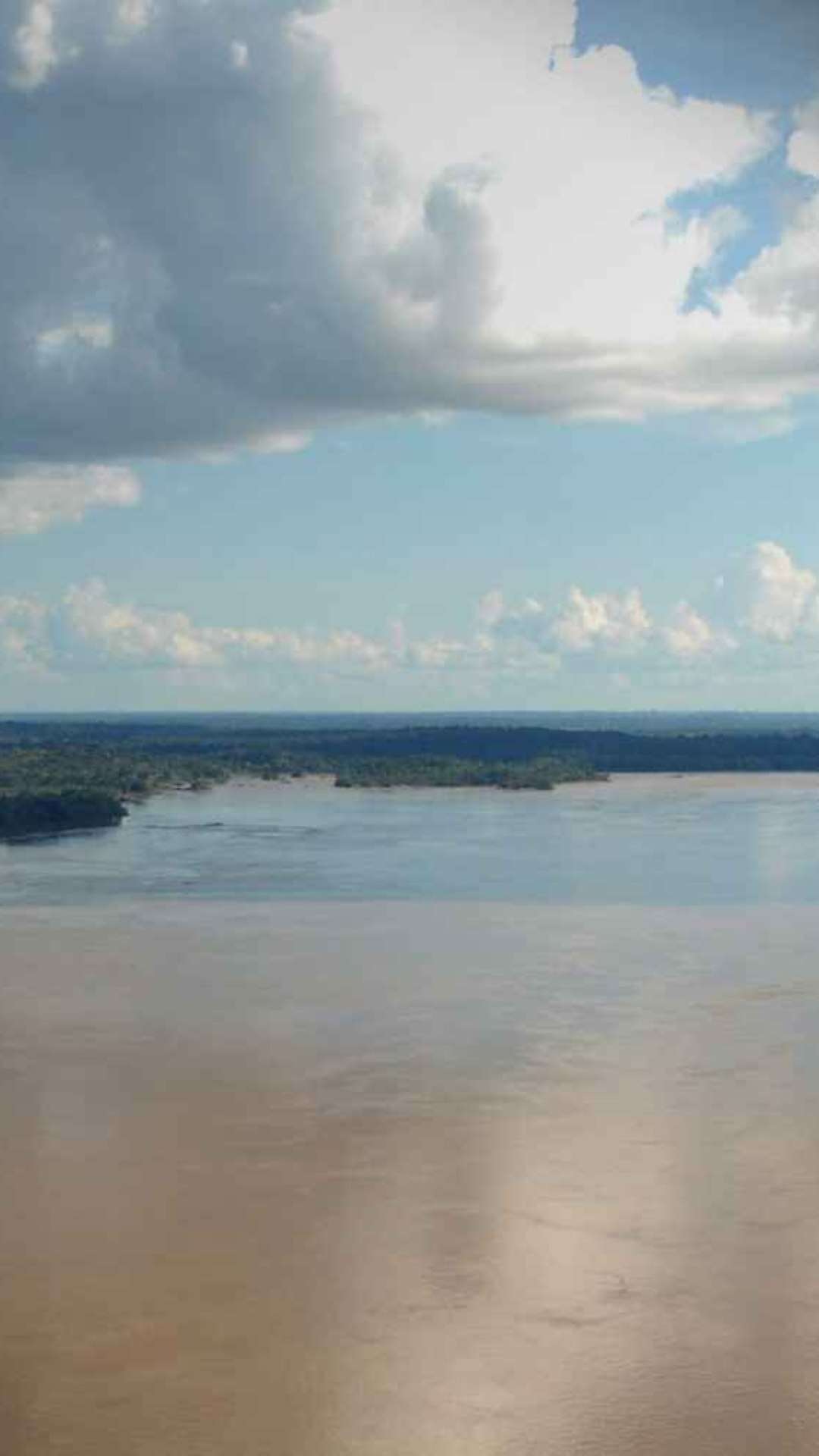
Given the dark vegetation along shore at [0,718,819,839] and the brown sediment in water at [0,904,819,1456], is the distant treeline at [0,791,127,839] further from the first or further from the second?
the brown sediment in water at [0,904,819,1456]

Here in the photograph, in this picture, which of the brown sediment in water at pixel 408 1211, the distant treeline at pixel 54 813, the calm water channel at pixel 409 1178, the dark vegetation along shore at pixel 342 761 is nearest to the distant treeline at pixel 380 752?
the dark vegetation along shore at pixel 342 761

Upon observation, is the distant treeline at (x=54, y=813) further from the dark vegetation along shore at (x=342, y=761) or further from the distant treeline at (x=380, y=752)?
the distant treeline at (x=380, y=752)

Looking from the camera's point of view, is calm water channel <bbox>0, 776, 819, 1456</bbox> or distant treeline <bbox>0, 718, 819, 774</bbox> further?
distant treeline <bbox>0, 718, 819, 774</bbox>

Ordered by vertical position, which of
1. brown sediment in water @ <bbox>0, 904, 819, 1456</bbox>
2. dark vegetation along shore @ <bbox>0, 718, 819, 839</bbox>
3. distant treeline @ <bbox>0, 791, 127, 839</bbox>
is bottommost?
brown sediment in water @ <bbox>0, 904, 819, 1456</bbox>

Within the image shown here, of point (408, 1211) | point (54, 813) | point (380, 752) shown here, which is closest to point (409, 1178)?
point (408, 1211)

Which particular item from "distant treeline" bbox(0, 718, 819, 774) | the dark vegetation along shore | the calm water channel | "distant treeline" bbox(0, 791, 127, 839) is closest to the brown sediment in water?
the calm water channel

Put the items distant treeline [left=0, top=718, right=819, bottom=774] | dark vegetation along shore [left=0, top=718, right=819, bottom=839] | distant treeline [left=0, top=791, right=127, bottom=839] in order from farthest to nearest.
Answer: distant treeline [left=0, top=718, right=819, bottom=774] < dark vegetation along shore [left=0, top=718, right=819, bottom=839] < distant treeline [left=0, top=791, right=127, bottom=839]

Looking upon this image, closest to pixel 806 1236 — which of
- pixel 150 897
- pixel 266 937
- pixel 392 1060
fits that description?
pixel 392 1060
